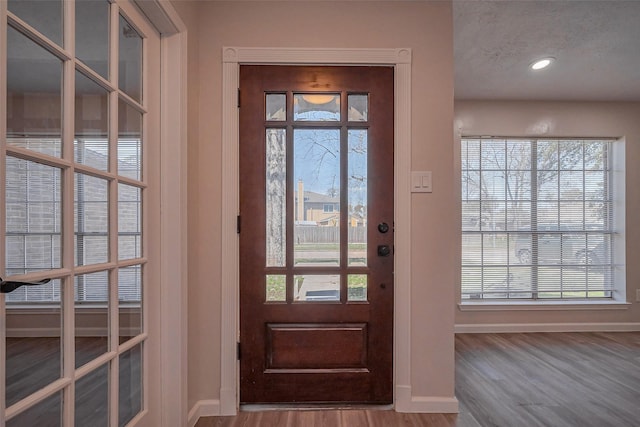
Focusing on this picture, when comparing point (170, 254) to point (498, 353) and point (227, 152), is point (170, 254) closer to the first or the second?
point (227, 152)

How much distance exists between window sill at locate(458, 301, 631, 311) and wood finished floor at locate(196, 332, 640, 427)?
286mm

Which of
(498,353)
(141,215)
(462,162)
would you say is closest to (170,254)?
(141,215)

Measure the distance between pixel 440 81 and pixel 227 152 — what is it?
1306mm

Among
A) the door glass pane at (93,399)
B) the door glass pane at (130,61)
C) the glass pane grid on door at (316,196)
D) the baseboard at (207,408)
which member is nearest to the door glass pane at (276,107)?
the glass pane grid on door at (316,196)

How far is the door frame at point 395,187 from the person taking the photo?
188cm

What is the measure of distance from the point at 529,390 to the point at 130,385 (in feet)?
7.81

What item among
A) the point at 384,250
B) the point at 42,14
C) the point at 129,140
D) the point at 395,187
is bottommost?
the point at 384,250

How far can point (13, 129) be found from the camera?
0.86 metres

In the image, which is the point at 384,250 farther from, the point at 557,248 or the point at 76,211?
the point at 557,248

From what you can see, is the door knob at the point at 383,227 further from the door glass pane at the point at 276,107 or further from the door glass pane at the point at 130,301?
the door glass pane at the point at 130,301

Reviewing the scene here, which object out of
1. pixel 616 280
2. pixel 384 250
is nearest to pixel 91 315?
pixel 384 250

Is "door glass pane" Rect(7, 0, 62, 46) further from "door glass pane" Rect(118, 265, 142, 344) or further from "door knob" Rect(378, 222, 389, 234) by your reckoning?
"door knob" Rect(378, 222, 389, 234)

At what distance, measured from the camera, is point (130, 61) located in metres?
1.40

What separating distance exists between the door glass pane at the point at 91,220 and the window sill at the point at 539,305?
3213mm
